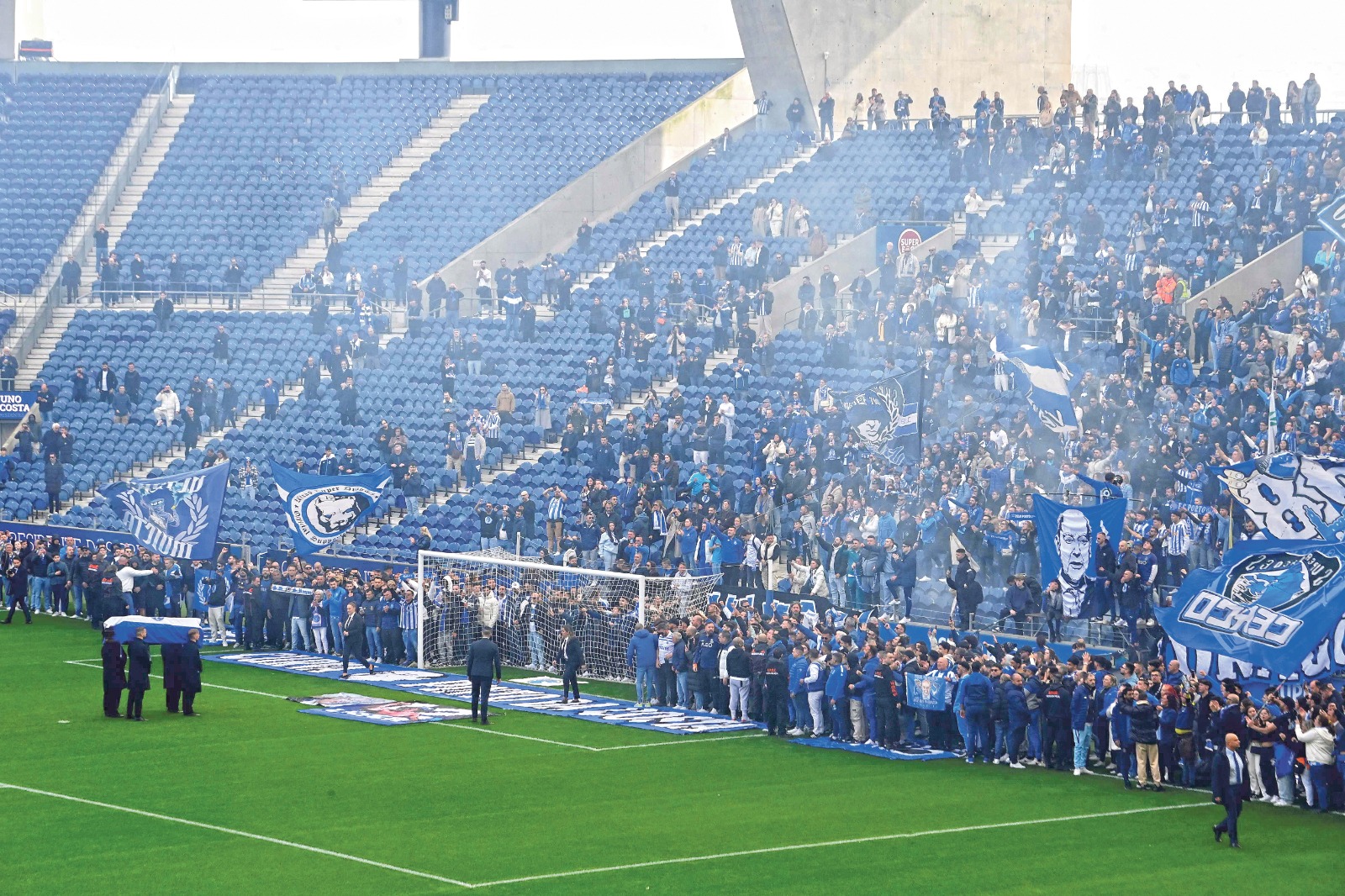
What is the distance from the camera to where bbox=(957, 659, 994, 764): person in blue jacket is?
25.1 m

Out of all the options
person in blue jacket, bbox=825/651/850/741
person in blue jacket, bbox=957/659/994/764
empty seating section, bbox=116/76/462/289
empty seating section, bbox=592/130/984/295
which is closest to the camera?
person in blue jacket, bbox=957/659/994/764

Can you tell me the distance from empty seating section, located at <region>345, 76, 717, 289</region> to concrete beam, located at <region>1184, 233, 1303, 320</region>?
17.8 m

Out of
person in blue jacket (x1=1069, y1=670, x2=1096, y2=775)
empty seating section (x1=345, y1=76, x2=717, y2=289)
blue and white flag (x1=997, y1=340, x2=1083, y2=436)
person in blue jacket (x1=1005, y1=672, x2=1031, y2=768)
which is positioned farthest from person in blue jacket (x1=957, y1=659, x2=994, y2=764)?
empty seating section (x1=345, y1=76, x2=717, y2=289)

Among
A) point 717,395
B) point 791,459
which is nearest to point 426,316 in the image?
point 717,395

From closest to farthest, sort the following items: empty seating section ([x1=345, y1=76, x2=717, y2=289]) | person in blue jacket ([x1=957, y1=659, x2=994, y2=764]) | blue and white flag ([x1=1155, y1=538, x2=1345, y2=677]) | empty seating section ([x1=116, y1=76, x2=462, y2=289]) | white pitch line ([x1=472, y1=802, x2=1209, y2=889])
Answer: white pitch line ([x1=472, y1=802, x2=1209, y2=889]) → blue and white flag ([x1=1155, y1=538, x2=1345, y2=677]) → person in blue jacket ([x1=957, y1=659, x2=994, y2=764]) → empty seating section ([x1=345, y1=76, x2=717, y2=289]) → empty seating section ([x1=116, y1=76, x2=462, y2=289])

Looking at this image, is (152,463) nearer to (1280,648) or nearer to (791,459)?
(791,459)

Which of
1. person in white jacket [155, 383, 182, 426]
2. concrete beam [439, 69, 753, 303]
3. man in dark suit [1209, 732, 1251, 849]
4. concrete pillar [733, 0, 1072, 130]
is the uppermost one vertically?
concrete pillar [733, 0, 1072, 130]

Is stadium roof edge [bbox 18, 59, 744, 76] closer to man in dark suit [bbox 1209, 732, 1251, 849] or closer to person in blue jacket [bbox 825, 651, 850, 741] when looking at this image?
person in blue jacket [bbox 825, 651, 850, 741]

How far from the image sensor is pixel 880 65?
46219 millimetres

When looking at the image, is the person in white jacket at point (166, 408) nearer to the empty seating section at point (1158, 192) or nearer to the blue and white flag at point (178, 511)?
the blue and white flag at point (178, 511)

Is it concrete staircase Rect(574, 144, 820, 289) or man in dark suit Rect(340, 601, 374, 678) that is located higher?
concrete staircase Rect(574, 144, 820, 289)

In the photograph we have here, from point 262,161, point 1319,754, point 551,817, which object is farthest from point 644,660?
point 262,161

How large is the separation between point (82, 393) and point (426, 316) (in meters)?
7.39

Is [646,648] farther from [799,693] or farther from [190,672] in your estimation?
[190,672]
